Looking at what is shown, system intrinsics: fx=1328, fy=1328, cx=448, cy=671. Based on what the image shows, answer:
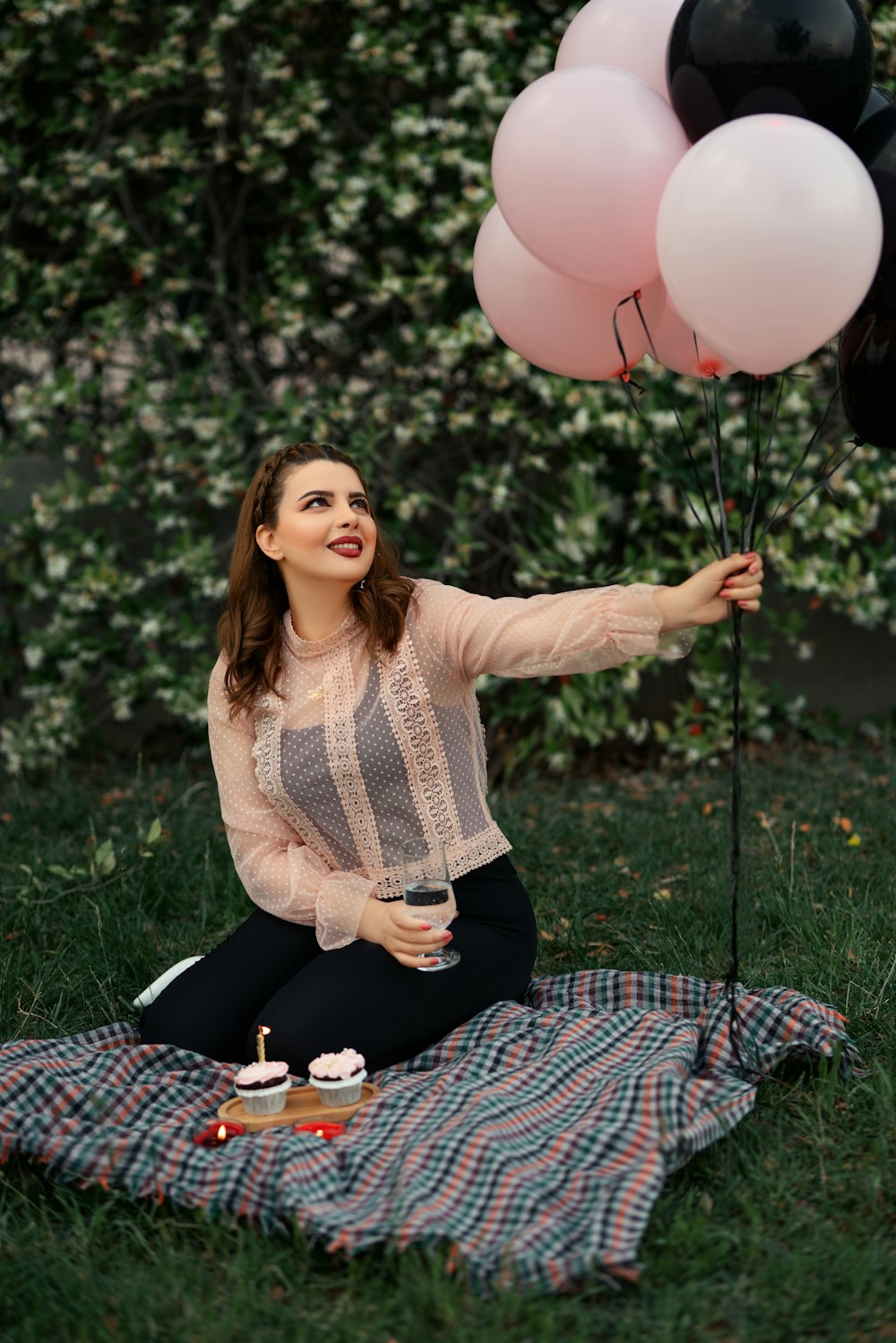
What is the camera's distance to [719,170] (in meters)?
1.89

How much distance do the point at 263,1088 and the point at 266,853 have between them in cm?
55

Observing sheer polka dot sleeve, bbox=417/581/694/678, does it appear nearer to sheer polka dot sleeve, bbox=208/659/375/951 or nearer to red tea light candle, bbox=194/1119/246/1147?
sheer polka dot sleeve, bbox=208/659/375/951

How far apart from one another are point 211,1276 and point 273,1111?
0.40 m

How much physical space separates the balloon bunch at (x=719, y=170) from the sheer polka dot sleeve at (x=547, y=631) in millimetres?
454

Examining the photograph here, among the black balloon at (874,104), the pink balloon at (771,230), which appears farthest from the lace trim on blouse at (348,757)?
the black balloon at (874,104)

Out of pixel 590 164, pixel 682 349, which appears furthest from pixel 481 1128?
pixel 590 164

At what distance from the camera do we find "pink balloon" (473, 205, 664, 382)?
2.42 metres

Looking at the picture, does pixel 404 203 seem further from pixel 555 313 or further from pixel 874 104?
pixel 874 104

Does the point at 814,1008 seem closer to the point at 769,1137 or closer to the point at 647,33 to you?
the point at 769,1137

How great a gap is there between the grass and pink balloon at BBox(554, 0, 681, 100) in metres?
1.76

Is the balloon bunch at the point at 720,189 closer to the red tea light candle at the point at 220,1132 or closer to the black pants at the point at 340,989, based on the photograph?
the black pants at the point at 340,989

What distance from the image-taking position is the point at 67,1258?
1939 mm

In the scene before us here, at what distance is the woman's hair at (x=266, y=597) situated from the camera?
8.69 feet

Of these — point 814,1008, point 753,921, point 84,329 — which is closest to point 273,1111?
point 814,1008
